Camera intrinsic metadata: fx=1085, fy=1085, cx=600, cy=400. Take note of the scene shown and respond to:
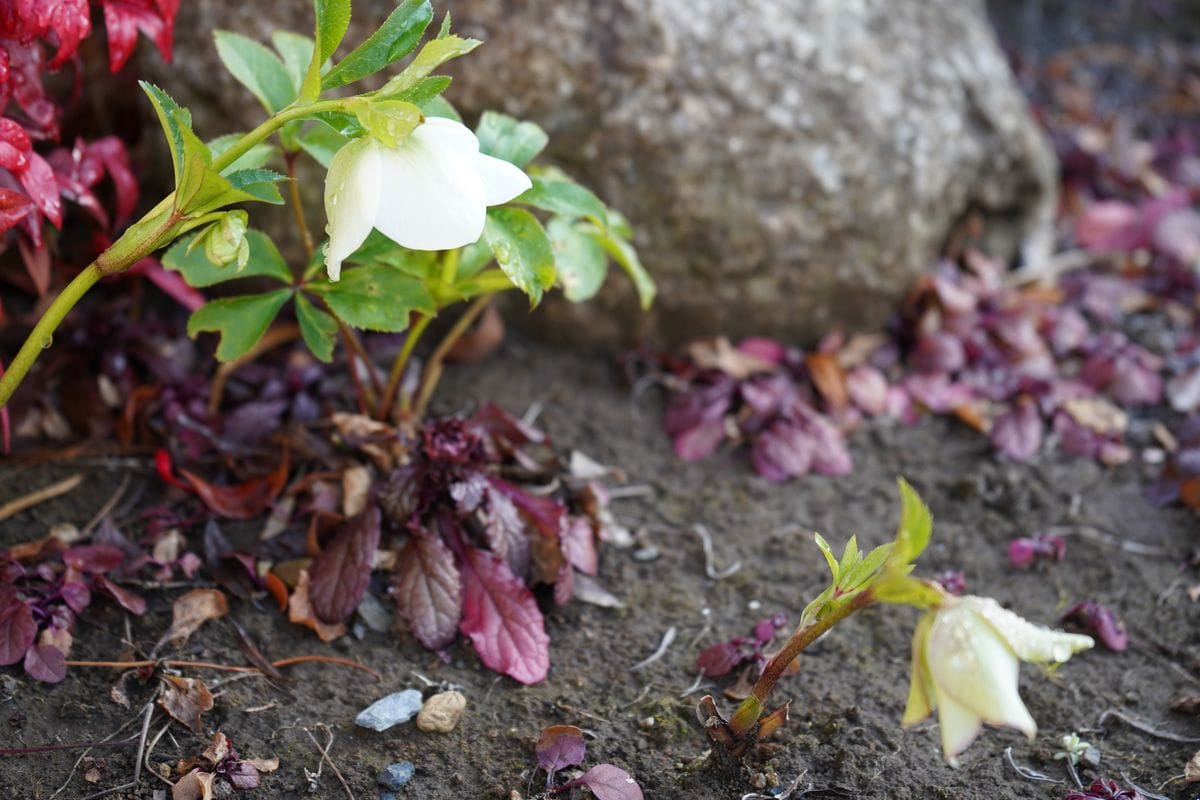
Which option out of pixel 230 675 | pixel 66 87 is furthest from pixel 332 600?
pixel 66 87

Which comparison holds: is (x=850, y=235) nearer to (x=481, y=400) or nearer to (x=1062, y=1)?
(x=481, y=400)

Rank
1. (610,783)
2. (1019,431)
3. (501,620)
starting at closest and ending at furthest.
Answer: (610,783)
(501,620)
(1019,431)

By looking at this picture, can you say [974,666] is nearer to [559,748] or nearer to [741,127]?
[559,748]

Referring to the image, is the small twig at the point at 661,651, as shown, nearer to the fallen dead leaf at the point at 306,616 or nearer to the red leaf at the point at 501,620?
the red leaf at the point at 501,620

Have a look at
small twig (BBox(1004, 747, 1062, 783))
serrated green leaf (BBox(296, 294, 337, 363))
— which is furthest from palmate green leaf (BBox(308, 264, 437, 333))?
small twig (BBox(1004, 747, 1062, 783))

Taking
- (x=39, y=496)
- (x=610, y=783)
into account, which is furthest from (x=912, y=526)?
(x=39, y=496)
